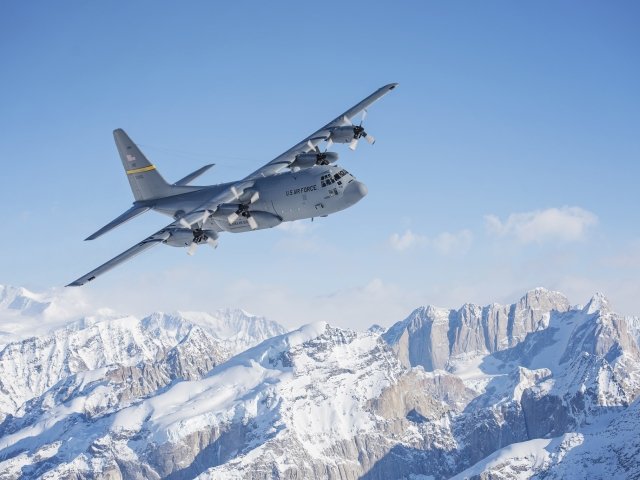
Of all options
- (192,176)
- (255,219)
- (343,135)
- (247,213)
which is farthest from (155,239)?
(343,135)

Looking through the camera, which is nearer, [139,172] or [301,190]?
[301,190]

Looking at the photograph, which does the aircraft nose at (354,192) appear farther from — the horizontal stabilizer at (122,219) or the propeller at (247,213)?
the horizontal stabilizer at (122,219)

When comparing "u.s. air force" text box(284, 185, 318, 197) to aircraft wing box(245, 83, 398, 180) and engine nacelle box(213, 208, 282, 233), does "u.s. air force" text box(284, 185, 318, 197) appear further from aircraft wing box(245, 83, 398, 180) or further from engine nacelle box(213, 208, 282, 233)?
aircraft wing box(245, 83, 398, 180)

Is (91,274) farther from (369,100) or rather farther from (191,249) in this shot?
(369,100)

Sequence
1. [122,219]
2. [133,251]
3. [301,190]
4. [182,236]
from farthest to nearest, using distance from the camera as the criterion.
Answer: [122,219] → [301,190] → [133,251] → [182,236]

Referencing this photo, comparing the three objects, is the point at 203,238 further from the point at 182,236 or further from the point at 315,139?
the point at 315,139

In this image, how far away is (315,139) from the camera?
111m

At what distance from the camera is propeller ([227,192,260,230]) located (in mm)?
94438

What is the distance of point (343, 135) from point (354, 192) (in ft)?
69.6

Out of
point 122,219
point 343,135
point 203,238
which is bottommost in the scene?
point 203,238

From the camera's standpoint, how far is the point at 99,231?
102188 millimetres

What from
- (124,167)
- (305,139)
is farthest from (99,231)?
(305,139)

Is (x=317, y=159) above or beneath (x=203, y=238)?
above

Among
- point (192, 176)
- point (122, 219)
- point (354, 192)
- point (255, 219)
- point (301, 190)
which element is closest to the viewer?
point (354, 192)
